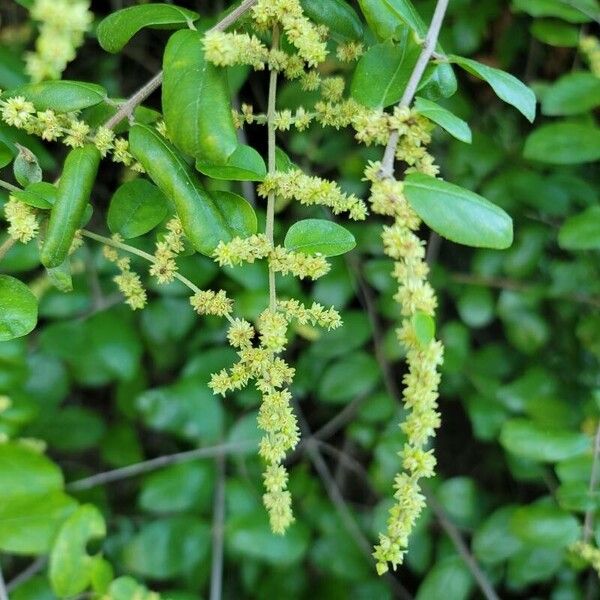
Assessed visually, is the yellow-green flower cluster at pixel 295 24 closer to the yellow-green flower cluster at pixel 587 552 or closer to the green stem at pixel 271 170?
the green stem at pixel 271 170

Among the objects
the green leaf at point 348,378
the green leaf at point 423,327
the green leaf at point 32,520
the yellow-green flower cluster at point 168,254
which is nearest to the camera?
the green leaf at point 423,327

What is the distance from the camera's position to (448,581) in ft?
3.32

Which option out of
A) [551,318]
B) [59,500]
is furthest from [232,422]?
[551,318]

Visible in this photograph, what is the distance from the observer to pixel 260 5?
21.6 inches

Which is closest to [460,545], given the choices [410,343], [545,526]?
[545,526]

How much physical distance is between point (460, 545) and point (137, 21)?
0.78 m

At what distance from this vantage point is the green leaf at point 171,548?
1.02 metres

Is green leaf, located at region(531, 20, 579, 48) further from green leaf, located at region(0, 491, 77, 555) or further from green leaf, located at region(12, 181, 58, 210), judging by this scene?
green leaf, located at region(0, 491, 77, 555)

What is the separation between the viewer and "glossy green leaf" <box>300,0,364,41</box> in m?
0.63

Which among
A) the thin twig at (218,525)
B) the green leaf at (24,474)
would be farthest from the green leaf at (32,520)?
the thin twig at (218,525)

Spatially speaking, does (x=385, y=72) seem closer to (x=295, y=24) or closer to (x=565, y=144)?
(x=295, y=24)

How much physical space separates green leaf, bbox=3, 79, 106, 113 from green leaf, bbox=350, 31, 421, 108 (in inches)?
8.1

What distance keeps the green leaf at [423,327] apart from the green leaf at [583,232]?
430 millimetres

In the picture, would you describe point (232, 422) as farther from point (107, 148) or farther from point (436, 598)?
point (107, 148)
